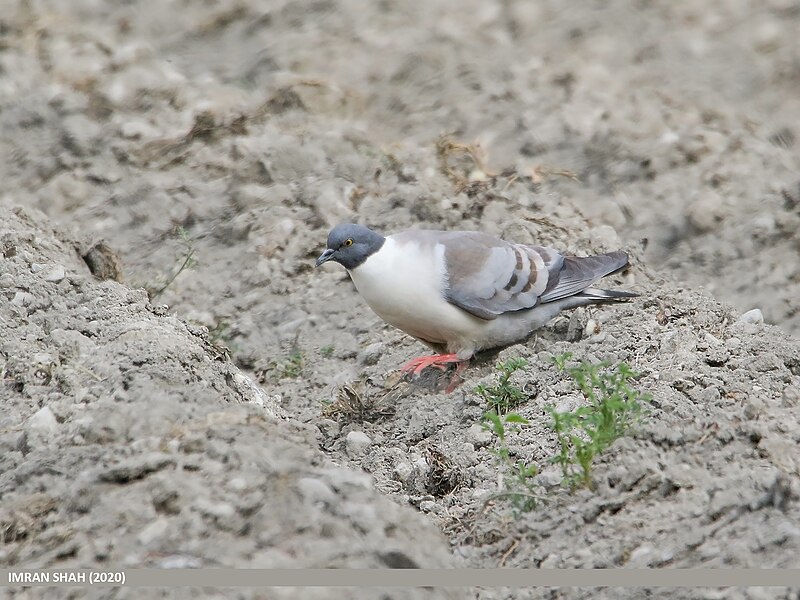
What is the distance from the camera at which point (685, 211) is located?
8219mm

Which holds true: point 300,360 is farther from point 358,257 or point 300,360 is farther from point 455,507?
point 455,507

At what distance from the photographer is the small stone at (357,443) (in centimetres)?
533

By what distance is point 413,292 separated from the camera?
6105mm

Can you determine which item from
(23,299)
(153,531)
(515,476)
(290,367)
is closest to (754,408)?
(515,476)

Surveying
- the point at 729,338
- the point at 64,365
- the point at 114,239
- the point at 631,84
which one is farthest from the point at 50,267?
the point at 631,84

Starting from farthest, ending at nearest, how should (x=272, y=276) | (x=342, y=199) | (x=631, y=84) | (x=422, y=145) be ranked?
(x=631, y=84) → (x=422, y=145) → (x=342, y=199) → (x=272, y=276)

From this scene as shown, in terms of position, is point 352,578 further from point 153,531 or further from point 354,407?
point 354,407

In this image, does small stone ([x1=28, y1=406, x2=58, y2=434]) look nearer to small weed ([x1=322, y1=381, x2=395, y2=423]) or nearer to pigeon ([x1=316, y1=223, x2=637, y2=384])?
small weed ([x1=322, y1=381, x2=395, y2=423])

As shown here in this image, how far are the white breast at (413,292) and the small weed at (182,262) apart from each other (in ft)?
4.05

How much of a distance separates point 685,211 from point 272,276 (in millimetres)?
2908

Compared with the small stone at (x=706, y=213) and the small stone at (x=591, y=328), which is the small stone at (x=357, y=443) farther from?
the small stone at (x=706, y=213)

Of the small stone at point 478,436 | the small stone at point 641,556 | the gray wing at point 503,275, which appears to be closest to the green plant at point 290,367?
the gray wing at point 503,275

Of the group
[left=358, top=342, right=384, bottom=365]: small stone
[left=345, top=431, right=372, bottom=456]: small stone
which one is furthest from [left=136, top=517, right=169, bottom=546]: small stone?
[left=358, top=342, right=384, bottom=365]: small stone

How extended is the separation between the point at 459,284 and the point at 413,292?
0.28 metres
